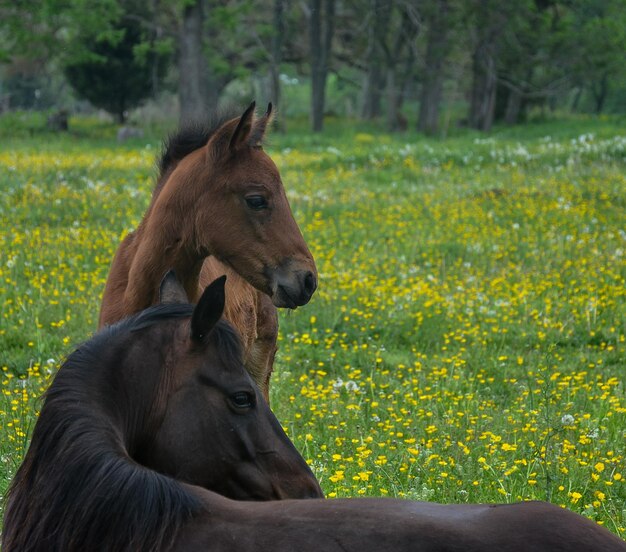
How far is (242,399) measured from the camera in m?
3.31

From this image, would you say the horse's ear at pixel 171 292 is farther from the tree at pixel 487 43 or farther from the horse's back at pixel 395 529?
the tree at pixel 487 43

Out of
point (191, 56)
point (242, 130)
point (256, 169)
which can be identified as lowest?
point (256, 169)

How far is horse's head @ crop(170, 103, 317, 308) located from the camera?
5320mm

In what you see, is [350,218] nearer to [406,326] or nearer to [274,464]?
[406,326]

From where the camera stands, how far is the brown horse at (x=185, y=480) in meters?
2.54

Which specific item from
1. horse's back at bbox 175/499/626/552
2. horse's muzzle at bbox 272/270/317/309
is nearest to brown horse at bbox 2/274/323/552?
horse's back at bbox 175/499/626/552

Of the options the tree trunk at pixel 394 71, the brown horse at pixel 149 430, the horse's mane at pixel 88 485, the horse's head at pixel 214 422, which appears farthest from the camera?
the tree trunk at pixel 394 71

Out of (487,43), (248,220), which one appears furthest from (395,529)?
(487,43)

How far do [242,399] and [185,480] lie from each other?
33 centimetres

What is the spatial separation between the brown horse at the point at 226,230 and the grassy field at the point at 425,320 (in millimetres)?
1002

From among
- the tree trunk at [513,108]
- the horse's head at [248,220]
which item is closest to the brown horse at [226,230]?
the horse's head at [248,220]

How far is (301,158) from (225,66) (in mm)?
13616

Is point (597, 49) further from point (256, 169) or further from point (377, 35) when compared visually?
point (256, 169)

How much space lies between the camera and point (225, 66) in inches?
1326
